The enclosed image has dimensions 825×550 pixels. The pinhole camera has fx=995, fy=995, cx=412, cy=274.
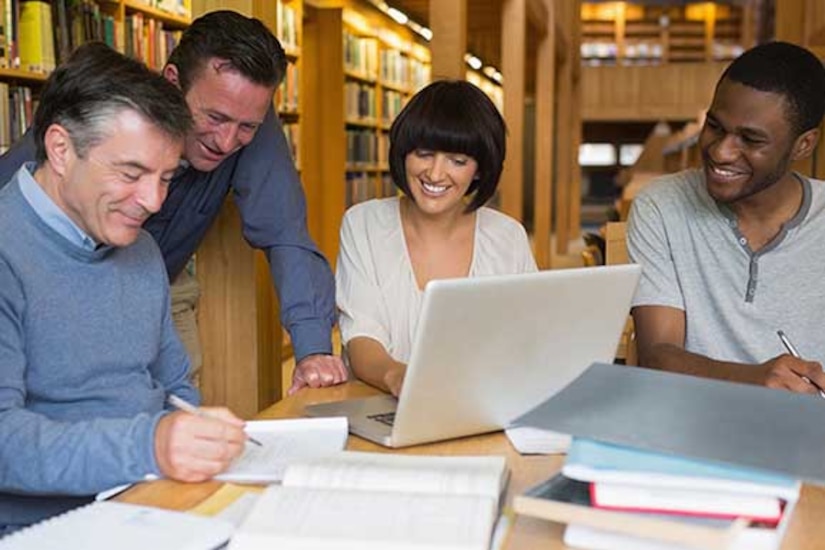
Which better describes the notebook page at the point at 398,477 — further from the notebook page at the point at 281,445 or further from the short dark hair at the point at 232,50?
the short dark hair at the point at 232,50

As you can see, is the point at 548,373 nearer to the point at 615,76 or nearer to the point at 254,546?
the point at 254,546

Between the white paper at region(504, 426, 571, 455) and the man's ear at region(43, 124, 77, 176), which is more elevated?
the man's ear at region(43, 124, 77, 176)

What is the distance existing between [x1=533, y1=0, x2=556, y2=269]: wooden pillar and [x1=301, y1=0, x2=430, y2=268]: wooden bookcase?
58.7 inches

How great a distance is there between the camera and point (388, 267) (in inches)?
82.8

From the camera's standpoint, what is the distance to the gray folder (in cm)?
96

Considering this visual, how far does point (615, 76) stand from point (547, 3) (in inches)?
313

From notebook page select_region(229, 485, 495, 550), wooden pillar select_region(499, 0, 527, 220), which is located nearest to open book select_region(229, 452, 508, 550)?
notebook page select_region(229, 485, 495, 550)

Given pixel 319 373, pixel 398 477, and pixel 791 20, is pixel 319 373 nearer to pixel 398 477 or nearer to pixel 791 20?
pixel 398 477

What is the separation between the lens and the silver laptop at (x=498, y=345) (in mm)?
1255

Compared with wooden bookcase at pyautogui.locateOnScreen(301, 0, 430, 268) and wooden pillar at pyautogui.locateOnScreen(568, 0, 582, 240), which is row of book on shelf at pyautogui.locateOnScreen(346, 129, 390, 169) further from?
wooden pillar at pyautogui.locateOnScreen(568, 0, 582, 240)

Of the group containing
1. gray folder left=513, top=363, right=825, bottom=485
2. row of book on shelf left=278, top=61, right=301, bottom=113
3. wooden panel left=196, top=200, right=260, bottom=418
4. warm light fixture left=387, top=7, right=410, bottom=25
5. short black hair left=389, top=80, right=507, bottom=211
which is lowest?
wooden panel left=196, top=200, right=260, bottom=418

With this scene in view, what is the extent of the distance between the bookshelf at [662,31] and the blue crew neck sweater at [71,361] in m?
15.8

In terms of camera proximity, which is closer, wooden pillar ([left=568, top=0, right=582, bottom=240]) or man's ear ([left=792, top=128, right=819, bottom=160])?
man's ear ([left=792, top=128, right=819, bottom=160])

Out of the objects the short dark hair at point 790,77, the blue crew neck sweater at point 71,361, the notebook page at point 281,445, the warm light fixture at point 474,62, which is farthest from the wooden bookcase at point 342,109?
the notebook page at point 281,445
